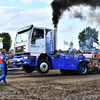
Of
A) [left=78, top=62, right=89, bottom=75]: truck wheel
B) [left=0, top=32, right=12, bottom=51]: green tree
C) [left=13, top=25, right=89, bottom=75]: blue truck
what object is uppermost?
A: [left=0, top=32, right=12, bottom=51]: green tree

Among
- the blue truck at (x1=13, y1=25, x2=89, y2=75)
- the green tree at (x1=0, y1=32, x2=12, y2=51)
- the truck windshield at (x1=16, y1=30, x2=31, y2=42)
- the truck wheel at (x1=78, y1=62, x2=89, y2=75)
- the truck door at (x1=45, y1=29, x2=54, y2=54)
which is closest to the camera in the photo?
the blue truck at (x1=13, y1=25, x2=89, y2=75)

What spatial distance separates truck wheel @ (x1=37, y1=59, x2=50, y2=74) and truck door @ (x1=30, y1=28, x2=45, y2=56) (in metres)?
0.64

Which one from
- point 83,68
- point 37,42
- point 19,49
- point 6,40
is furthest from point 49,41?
point 6,40

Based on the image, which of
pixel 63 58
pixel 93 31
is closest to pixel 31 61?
pixel 63 58

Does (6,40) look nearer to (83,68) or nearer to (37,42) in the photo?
(83,68)

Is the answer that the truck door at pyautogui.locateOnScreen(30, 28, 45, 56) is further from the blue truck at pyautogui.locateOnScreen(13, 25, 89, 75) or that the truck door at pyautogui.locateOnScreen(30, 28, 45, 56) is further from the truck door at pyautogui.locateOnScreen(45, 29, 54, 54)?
the truck door at pyautogui.locateOnScreen(45, 29, 54, 54)

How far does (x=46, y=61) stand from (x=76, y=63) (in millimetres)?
→ 2472

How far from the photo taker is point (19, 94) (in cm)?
629

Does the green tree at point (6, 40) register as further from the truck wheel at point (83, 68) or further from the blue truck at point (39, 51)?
the blue truck at point (39, 51)

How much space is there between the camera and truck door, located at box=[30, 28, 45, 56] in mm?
11742

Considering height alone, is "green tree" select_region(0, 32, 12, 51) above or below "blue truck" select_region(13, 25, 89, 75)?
above

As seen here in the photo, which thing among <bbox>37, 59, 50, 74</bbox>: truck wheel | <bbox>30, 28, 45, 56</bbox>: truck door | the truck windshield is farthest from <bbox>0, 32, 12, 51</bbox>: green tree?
<bbox>37, 59, 50, 74</bbox>: truck wheel

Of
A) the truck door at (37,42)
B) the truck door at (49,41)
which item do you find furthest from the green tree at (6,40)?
the truck door at (37,42)

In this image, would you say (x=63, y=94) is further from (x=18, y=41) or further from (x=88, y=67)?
(x=88, y=67)
